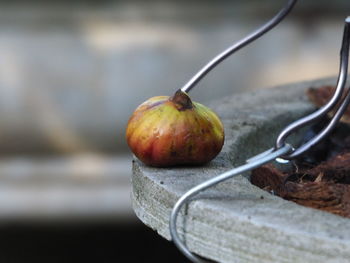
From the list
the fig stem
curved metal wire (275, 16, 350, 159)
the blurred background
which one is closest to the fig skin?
the fig stem

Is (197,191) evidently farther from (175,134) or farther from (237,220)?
(175,134)

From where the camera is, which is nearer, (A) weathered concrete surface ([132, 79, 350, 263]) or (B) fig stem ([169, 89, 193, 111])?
(A) weathered concrete surface ([132, 79, 350, 263])

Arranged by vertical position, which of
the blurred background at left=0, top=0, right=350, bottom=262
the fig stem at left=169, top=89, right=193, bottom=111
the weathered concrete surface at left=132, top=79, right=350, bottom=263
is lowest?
the blurred background at left=0, top=0, right=350, bottom=262

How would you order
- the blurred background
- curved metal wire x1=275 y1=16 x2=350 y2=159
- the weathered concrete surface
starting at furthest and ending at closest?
the blurred background, curved metal wire x1=275 y1=16 x2=350 y2=159, the weathered concrete surface

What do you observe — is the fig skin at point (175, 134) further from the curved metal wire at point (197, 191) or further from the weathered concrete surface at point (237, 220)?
the curved metal wire at point (197, 191)

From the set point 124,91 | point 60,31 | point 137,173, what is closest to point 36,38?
point 60,31

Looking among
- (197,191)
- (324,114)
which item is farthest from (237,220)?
(324,114)

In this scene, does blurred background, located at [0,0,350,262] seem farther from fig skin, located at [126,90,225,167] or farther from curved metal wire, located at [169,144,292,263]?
curved metal wire, located at [169,144,292,263]
